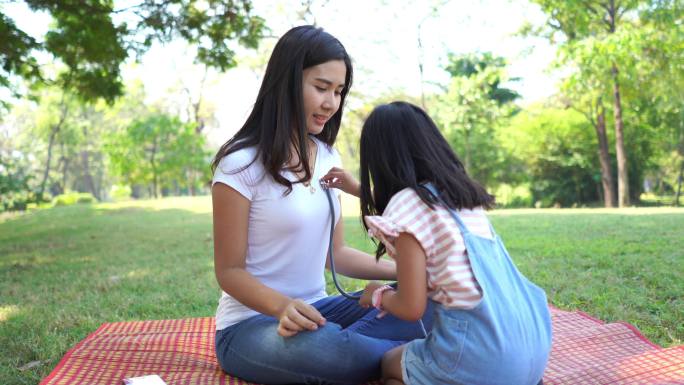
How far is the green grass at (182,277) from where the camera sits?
10.7ft

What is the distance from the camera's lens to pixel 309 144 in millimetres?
2283

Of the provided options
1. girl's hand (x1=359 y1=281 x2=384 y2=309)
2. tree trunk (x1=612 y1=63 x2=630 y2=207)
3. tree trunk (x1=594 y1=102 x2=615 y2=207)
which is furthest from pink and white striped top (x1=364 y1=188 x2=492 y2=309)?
tree trunk (x1=594 y1=102 x2=615 y2=207)

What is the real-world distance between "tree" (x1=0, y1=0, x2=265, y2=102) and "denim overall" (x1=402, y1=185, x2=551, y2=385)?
5786 millimetres

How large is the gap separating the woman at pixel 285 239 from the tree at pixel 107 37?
16.5 ft

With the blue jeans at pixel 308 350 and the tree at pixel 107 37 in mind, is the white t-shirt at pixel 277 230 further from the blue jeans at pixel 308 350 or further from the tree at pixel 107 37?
the tree at pixel 107 37

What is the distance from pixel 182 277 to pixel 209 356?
2714 mm

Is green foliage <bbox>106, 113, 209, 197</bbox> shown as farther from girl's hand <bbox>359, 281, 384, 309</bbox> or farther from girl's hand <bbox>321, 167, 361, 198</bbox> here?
girl's hand <bbox>359, 281, 384, 309</bbox>

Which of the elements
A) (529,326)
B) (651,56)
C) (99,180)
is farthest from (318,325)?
(99,180)

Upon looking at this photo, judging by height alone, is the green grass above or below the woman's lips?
below

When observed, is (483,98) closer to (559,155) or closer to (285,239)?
(559,155)

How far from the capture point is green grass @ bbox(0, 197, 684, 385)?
128 inches

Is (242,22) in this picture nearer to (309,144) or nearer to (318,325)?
(309,144)

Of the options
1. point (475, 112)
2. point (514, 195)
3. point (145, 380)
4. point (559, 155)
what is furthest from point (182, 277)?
point (514, 195)

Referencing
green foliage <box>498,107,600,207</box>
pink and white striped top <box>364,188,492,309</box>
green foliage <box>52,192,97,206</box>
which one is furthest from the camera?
green foliage <box>52,192,97,206</box>
